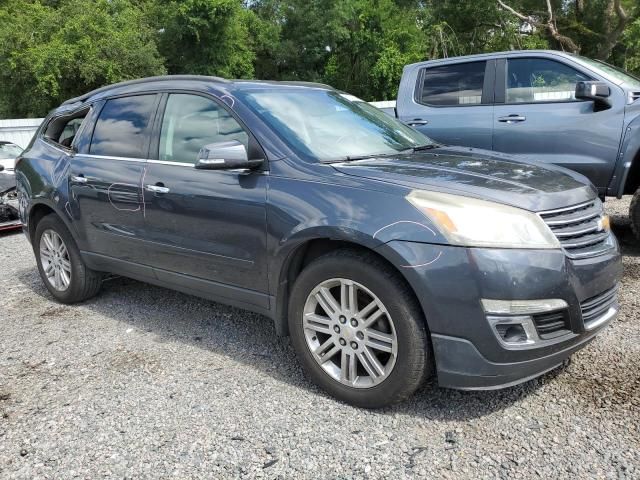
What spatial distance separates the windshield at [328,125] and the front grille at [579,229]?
1.16m

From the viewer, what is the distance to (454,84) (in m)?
6.29

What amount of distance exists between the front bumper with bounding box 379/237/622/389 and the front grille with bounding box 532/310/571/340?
0.02 meters

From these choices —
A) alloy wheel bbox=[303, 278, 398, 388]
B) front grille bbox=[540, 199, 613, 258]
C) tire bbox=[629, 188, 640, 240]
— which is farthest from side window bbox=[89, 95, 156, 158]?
tire bbox=[629, 188, 640, 240]

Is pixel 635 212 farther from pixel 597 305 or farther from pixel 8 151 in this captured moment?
pixel 8 151

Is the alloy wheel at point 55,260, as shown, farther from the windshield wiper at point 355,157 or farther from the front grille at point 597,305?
the front grille at point 597,305

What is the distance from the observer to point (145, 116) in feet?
13.2

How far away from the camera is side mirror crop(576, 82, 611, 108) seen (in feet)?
16.8

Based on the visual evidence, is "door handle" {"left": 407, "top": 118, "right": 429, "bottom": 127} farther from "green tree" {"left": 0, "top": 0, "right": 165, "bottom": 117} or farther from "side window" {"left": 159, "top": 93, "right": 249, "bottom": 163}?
"green tree" {"left": 0, "top": 0, "right": 165, "bottom": 117}

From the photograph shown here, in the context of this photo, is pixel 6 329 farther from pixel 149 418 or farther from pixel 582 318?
pixel 582 318

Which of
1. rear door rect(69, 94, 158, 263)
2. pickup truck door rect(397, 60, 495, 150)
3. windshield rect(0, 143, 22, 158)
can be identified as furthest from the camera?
windshield rect(0, 143, 22, 158)

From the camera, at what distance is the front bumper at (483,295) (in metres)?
2.50

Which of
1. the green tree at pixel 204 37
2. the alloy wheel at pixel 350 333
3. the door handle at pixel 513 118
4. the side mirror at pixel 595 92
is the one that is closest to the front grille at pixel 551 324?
the alloy wheel at pixel 350 333

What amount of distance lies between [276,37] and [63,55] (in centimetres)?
1300

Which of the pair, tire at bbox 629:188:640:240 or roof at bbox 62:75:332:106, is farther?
tire at bbox 629:188:640:240
